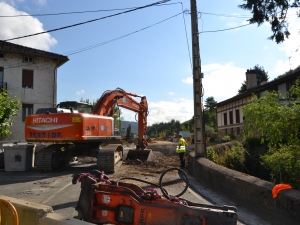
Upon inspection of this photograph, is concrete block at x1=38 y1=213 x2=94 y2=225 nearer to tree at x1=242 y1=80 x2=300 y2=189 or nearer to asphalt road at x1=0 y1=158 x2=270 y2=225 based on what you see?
asphalt road at x1=0 y1=158 x2=270 y2=225

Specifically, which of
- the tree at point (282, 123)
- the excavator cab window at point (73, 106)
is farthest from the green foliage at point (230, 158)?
the excavator cab window at point (73, 106)

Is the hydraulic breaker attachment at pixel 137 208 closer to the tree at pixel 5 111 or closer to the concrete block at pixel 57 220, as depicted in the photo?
the concrete block at pixel 57 220

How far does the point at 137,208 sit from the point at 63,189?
16.2 ft

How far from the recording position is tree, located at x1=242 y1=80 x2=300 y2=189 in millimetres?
6730

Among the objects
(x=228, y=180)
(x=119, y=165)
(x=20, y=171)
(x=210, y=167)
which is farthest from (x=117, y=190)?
(x=20, y=171)

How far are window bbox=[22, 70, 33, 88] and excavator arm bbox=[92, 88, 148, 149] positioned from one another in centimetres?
1447

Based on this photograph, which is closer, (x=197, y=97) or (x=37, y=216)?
(x=37, y=216)

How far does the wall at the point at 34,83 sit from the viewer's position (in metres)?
25.5

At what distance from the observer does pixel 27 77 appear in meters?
26.7

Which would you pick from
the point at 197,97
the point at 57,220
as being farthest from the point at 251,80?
the point at 57,220

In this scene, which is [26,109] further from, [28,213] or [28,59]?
[28,213]

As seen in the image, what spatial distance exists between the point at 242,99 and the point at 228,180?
26.0m

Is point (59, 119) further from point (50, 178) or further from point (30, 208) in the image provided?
point (30, 208)

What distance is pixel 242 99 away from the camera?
104ft
